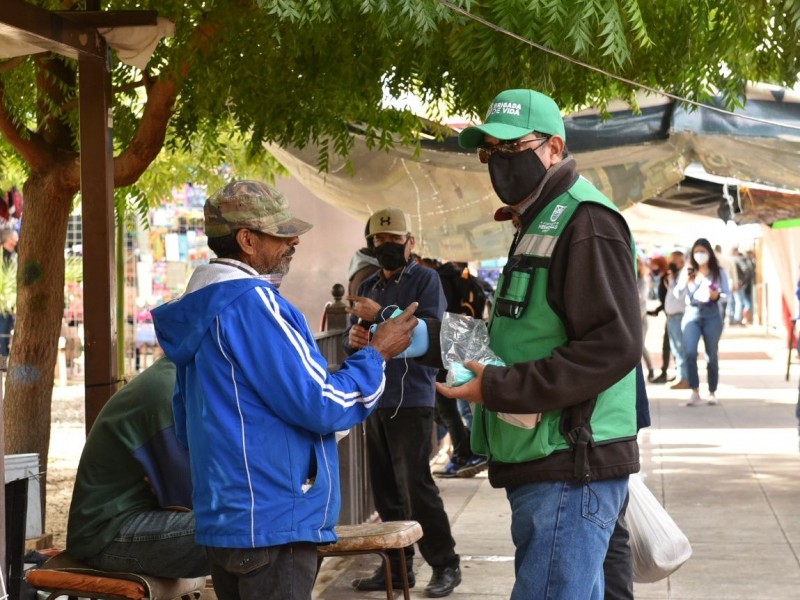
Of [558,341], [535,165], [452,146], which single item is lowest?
[558,341]

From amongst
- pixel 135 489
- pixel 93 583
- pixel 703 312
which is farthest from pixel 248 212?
pixel 703 312

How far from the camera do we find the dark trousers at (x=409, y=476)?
656 centimetres

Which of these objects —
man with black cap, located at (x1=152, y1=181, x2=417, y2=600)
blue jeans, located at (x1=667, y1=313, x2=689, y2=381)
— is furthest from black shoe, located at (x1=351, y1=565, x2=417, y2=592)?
blue jeans, located at (x1=667, y1=313, x2=689, y2=381)

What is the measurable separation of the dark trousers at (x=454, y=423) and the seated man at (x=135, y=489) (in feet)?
20.5

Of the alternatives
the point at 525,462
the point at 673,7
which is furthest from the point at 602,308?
the point at 673,7

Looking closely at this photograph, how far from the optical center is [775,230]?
72.2 feet

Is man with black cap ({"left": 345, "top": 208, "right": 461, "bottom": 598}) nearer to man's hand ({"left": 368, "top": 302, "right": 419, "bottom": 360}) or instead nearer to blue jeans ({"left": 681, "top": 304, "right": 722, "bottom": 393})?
man's hand ({"left": 368, "top": 302, "right": 419, "bottom": 360})

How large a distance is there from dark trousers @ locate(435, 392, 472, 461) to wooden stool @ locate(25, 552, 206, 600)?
20.8 feet

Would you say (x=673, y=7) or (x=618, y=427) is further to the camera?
(x=673, y=7)

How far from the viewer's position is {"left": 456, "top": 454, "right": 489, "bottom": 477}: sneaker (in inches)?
427

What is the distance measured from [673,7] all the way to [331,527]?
11.0 feet

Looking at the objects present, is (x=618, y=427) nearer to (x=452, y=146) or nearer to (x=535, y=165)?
(x=535, y=165)

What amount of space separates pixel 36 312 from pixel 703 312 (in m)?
10.3

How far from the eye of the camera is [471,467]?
10914 millimetres
